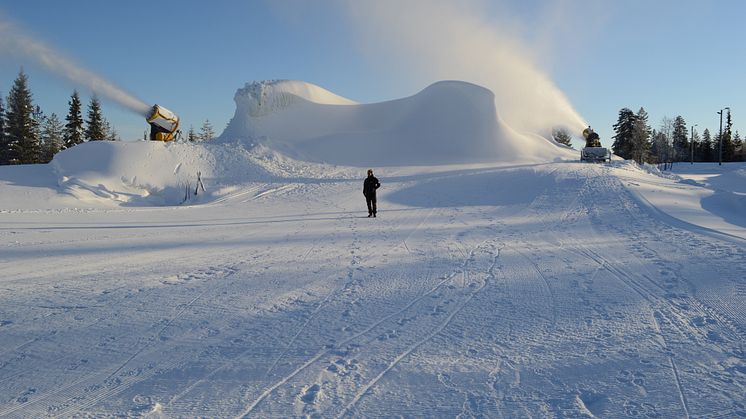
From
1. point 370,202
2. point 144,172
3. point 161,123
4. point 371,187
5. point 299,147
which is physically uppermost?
point 161,123

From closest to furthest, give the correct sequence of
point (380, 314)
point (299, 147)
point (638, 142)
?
point (380, 314), point (299, 147), point (638, 142)

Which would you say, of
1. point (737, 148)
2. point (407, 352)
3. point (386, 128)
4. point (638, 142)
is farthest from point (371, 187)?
point (737, 148)

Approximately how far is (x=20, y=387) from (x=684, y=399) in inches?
186

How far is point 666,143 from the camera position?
82.4 meters

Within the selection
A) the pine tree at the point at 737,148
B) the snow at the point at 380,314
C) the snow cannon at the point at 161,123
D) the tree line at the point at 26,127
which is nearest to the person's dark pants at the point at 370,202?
the snow at the point at 380,314

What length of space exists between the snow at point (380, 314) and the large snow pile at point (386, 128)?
1791cm

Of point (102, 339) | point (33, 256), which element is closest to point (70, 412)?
point (102, 339)

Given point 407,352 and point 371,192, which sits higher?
point 371,192

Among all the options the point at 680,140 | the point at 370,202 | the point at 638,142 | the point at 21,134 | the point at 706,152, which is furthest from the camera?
the point at 680,140

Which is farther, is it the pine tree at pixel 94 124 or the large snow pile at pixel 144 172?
the pine tree at pixel 94 124

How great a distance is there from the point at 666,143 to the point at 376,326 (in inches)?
3842

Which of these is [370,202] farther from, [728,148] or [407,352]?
[728,148]

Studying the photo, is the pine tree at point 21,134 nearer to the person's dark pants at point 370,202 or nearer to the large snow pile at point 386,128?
the large snow pile at point 386,128

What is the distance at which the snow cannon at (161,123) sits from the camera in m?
25.9
